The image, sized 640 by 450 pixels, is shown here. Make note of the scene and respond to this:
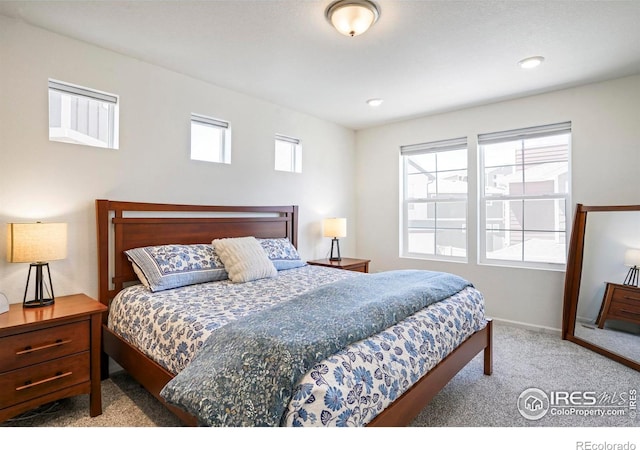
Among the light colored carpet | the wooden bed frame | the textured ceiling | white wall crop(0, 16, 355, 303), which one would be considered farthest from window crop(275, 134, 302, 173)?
the light colored carpet

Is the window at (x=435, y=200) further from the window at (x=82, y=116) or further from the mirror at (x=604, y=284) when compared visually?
the window at (x=82, y=116)

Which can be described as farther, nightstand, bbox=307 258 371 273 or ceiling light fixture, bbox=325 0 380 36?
nightstand, bbox=307 258 371 273

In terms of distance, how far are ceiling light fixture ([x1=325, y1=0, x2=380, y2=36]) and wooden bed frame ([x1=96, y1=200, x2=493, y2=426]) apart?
1.90m

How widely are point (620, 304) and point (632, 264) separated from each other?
35cm

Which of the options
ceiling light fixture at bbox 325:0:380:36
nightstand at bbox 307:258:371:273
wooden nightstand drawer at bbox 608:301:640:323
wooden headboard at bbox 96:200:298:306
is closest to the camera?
ceiling light fixture at bbox 325:0:380:36

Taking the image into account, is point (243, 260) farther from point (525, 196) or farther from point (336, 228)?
point (525, 196)

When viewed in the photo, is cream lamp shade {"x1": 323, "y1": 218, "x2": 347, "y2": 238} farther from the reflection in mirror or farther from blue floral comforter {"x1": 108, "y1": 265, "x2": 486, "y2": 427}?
the reflection in mirror

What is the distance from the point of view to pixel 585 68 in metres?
2.83

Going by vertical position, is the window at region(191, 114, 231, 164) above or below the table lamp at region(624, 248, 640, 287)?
above

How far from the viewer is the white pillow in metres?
2.70

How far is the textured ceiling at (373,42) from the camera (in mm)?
2041

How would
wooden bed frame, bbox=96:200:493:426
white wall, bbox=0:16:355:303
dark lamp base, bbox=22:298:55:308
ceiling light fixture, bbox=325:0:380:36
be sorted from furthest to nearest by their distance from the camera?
1. white wall, bbox=0:16:355:303
2. dark lamp base, bbox=22:298:55:308
3. ceiling light fixture, bbox=325:0:380:36
4. wooden bed frame, bbox=96:200:493:426

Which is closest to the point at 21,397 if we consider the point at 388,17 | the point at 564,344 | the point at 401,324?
the point at 401,324

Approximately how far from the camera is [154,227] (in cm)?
278
